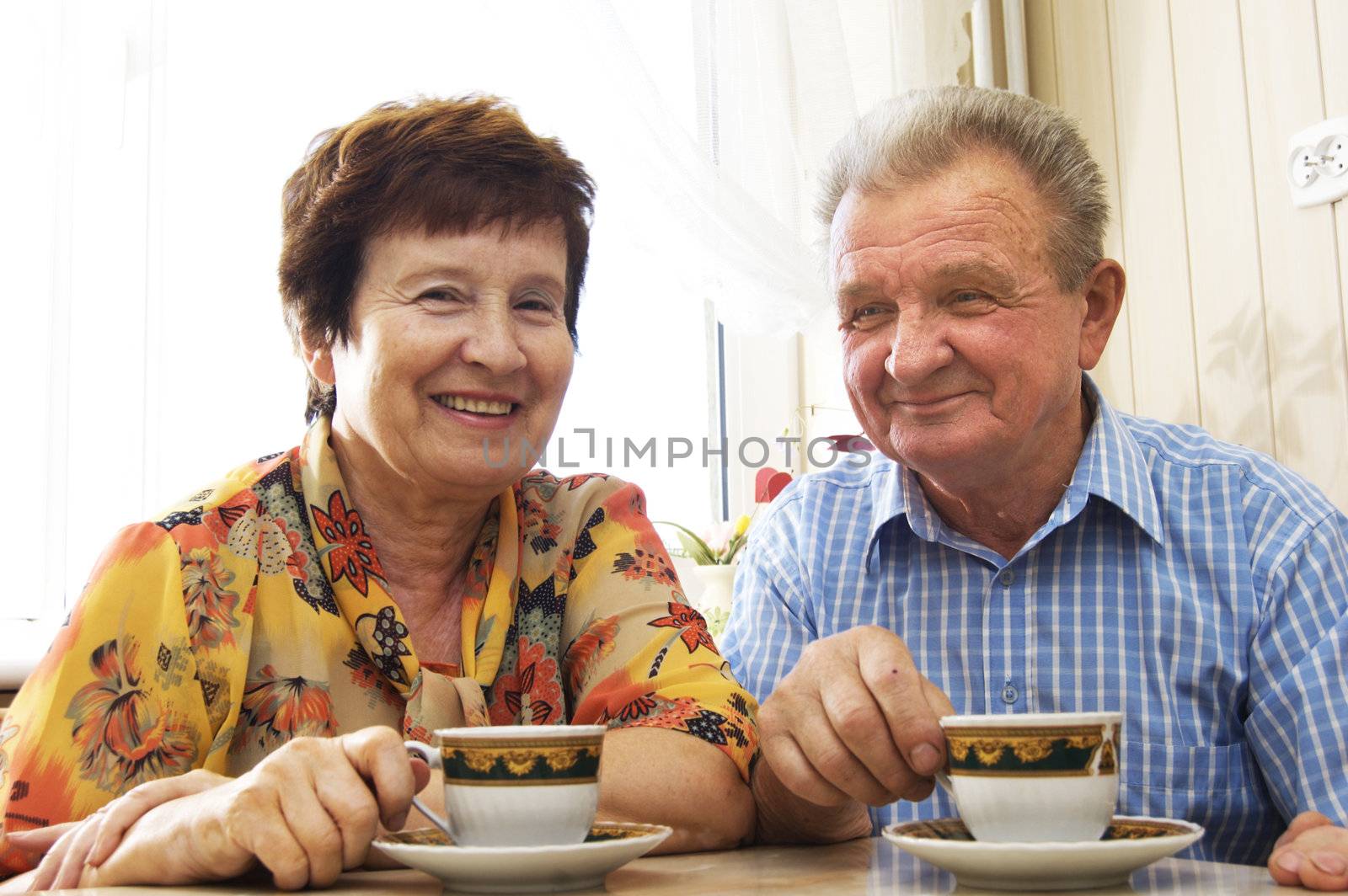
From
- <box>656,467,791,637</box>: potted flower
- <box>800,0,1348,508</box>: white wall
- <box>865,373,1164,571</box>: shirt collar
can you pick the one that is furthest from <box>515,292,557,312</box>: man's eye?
<box>656,467,791,637</box>: potted flower

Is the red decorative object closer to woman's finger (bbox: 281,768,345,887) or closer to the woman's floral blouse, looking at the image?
the woman's floral blouse

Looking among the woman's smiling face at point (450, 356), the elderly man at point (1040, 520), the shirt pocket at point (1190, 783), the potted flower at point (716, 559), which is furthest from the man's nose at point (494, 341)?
the potted flower at point (716, 559)

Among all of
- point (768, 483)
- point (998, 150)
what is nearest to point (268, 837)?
point (998, 150)

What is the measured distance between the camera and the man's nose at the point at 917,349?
4.07ft

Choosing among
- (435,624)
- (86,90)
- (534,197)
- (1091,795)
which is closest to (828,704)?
(1091,795)

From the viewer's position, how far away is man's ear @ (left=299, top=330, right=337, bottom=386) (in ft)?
4.30

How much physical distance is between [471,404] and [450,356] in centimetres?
5

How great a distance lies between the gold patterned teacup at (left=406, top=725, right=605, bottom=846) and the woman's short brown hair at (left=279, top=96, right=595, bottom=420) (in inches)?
25.0

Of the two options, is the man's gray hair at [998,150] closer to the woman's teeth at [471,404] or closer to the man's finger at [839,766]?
the woman's teeth at [471,404]

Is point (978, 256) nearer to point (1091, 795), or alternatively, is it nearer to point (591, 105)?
point (1091, 795)

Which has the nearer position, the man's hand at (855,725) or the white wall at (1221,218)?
the man's hand at (855,725)

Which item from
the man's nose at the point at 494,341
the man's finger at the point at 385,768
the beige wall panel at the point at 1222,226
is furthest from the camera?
the beige wall panel at the point at 1222,226

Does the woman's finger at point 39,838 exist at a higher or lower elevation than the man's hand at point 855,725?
lower

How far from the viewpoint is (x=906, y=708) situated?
0.83 m
